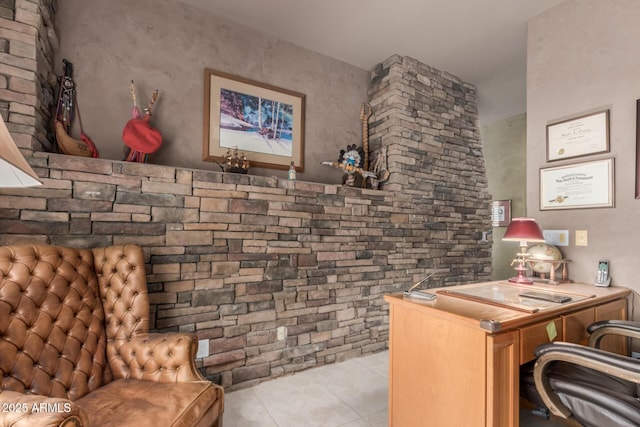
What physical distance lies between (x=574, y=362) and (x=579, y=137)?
1.79 metres

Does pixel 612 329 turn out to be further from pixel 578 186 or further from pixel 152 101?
pixel 152 101

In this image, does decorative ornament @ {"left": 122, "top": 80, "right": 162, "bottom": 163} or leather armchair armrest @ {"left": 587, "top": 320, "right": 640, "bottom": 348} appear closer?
leather armchair armrest @ {"left": 587, "top": 320, "right": 640, "bottom": 348}

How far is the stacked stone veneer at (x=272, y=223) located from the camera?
176 centimetres

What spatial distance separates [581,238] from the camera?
2195 millimetres

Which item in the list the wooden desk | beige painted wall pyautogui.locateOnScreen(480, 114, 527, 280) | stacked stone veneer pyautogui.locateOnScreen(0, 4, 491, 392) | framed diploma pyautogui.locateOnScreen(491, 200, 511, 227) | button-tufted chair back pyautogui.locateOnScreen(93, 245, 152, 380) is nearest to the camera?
the wooden desk

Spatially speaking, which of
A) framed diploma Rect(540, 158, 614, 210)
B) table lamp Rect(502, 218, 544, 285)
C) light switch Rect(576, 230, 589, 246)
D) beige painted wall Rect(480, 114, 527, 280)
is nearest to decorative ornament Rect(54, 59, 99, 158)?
table lamp Rect(502, 218, 544, 285)

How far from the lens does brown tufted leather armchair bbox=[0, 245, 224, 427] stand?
1.25m

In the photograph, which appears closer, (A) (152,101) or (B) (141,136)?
(B) (141,136)

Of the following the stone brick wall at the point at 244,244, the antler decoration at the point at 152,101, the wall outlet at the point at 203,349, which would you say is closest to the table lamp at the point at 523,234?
the stone brick wall at the point at 244,244

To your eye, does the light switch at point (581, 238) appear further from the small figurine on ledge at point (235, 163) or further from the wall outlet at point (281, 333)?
the small figurine on ledge at point (235, 163)

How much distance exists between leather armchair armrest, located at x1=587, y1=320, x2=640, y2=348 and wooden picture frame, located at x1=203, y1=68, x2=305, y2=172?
2.36 metres

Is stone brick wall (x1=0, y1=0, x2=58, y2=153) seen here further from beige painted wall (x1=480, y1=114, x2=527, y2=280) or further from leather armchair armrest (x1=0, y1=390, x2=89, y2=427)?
beige painted wall (x1=480, y1=114, x2=527, y2=280)

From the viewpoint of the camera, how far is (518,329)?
Result: 1.28 metres

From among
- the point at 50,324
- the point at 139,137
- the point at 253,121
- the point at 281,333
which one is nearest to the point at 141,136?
the point at 139,137
